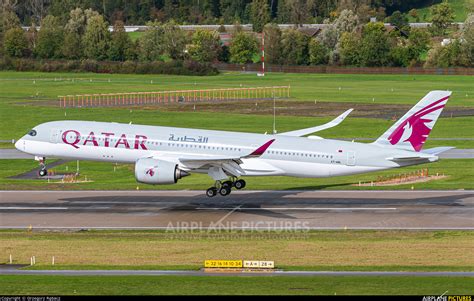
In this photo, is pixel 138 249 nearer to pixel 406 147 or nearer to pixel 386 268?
pixel 386 268

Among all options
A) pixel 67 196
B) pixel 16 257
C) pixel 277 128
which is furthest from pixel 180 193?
pixel 277 128

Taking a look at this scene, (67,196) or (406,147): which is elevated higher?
(406,147)

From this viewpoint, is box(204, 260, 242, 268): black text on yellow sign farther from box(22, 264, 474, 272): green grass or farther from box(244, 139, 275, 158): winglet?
box(244, 139, 275, 158): winglet

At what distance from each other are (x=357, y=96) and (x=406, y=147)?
109 metres

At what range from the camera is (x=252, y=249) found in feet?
188

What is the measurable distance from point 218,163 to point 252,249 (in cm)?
1336

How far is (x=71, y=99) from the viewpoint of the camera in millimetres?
172375

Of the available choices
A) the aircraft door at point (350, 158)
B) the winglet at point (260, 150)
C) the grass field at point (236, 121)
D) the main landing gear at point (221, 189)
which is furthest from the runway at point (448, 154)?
the winglet at point (260, 150)

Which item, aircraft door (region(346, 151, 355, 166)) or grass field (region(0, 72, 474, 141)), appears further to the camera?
grass field (region(0, 72, 474, 141))

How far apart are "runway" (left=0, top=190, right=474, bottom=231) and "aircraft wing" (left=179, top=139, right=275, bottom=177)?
116 inches

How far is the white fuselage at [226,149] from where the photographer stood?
70.6 m

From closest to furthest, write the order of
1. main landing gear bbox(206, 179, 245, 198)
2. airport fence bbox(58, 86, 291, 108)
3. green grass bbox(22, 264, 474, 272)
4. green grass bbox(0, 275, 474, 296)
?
green grass bbox(0, 275, 474, 296) → green grass bbox(22, 264, 474, 272) → main landing gear bbox(206, 179, 245, 198) → airport fence bbox(58, 86, 291, 108)

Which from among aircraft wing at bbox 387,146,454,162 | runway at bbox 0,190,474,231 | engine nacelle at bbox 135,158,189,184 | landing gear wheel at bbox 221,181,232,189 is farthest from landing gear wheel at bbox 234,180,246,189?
aircraft wing at bbox 387,146,454,162

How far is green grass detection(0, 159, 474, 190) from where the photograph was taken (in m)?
81.4
